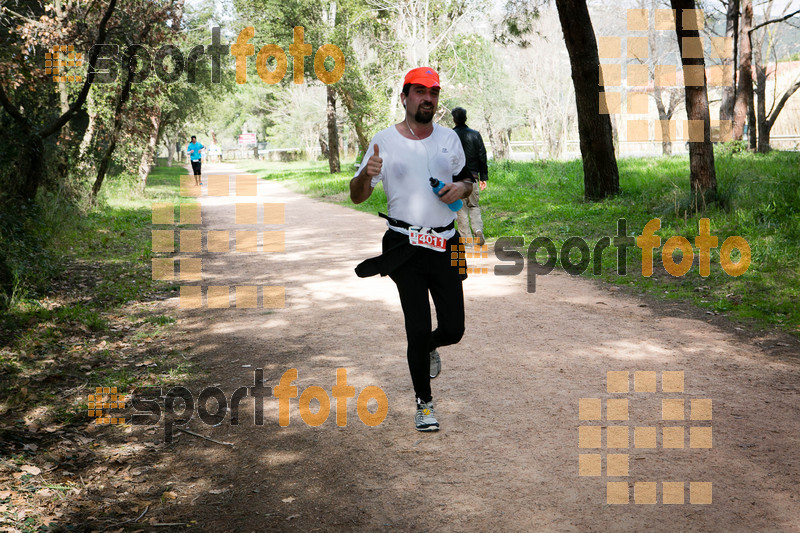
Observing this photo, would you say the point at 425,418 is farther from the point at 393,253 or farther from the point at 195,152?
the point at 195,152

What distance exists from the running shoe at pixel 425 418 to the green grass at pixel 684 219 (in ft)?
13.6

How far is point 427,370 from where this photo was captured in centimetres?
472

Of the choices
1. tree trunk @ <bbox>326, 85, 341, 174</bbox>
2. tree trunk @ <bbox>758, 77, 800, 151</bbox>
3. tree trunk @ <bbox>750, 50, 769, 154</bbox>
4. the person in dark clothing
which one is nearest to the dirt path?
the person in dark clothing

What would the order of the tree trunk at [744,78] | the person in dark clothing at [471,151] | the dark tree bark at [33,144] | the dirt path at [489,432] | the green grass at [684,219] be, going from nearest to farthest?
the dirt path at [489,432], the green grass at [684,219], the dark tree bark at [33,144], the person in dark clothing at [471,151], the tree trunk at [744,78]

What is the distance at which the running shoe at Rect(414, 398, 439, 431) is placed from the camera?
466 cm

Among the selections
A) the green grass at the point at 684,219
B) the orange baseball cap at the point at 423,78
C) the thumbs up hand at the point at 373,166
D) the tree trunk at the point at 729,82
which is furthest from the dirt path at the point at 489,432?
the tree trunk at the point at 729,82

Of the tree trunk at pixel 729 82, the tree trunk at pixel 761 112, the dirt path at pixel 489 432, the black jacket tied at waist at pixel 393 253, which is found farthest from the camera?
the tree trunk at pixel 729 82

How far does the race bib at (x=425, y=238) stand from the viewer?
14.6 ft

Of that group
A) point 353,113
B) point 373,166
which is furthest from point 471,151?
point 353,113

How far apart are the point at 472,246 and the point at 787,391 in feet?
23.3

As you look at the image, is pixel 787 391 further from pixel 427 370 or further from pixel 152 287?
pixel 152 287

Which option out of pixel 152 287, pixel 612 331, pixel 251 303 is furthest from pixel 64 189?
pixel 612 331

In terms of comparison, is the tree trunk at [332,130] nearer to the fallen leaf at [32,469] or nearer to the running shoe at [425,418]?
the running shoe at [425,418]

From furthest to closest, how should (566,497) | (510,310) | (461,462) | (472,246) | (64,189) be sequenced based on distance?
(64,189) < (472,246) < (510,310) < (461,462) < (566,497)
